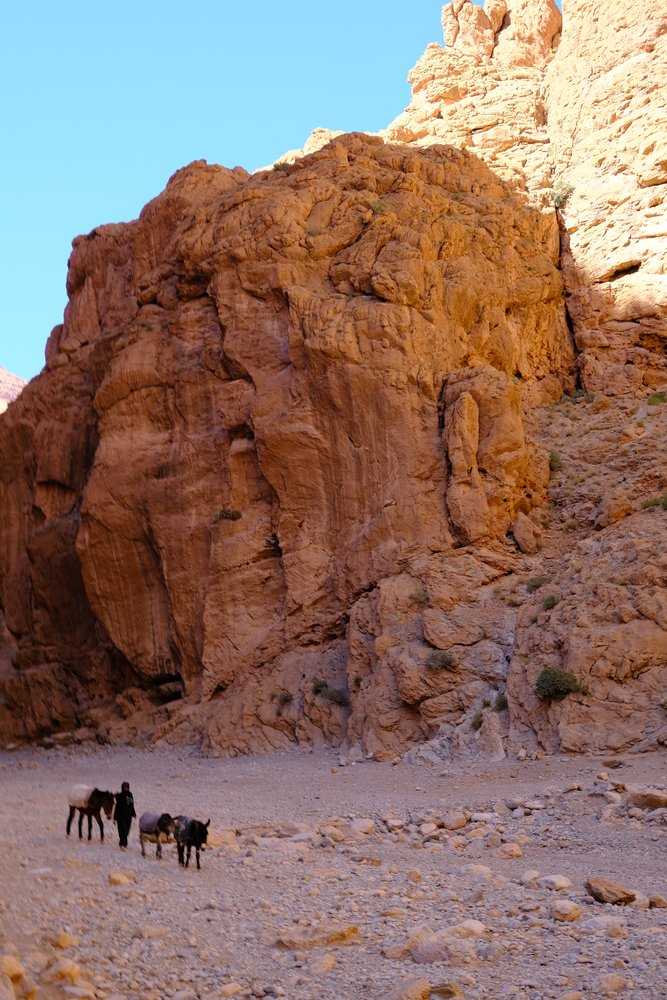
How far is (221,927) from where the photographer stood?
23.6 ft

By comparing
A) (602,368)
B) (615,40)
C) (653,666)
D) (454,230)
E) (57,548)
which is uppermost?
(615,40)

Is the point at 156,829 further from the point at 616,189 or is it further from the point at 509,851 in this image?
the point at 616,189

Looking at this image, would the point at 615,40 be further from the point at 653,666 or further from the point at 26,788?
the point at 26,788

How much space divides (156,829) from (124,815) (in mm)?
863

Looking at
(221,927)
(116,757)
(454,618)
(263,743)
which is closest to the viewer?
(221,927)

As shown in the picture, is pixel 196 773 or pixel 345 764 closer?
pixel 345 764

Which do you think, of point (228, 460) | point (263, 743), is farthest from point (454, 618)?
point (228, 460)

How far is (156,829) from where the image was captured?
31.6 ft

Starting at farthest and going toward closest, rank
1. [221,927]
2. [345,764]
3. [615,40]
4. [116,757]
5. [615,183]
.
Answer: [615,40] → [615,183] → [116,757] → [345,764] → [221,927]

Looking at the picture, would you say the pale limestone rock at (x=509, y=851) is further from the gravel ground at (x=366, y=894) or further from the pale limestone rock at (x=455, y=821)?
the pale limestone rock at (x=455, y=821)

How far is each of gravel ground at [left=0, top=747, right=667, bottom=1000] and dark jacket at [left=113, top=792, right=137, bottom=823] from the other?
1.17 feet

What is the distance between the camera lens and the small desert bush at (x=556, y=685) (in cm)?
1402

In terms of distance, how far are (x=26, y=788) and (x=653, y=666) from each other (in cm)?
1107

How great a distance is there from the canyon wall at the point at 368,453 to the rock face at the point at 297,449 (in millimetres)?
67
